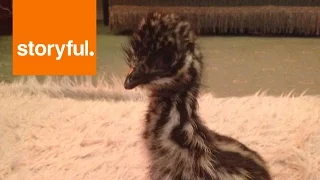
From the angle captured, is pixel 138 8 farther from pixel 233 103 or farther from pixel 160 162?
pixel 233 103

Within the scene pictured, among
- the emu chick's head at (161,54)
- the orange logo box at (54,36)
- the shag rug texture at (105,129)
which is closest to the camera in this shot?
the emu chick's head at (161,54)

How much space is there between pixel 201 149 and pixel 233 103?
1.15 ft

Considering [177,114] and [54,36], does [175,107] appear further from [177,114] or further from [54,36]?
[54,36]

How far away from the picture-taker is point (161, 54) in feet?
1.52

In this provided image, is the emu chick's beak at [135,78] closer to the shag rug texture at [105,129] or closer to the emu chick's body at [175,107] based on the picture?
the emu chick's body at [175,107]

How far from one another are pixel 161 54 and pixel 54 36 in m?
0.16

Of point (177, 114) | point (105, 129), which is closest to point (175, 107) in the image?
point (177, 114)

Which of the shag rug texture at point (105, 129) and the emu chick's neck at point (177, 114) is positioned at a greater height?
the emu chick's neck at point (177, 114)

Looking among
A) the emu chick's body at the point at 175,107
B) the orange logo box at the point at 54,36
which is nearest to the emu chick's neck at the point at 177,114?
the emu chick's body at the point at 175,107

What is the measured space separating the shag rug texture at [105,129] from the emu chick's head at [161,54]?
0.49ft

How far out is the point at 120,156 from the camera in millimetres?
729

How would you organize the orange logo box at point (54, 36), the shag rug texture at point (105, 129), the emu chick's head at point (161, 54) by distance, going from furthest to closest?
the shag rug texture at point (105, 129) < the orange logo box at point (54, 36) < the emu chick's head at point (161, 54)

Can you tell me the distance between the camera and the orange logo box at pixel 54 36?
0.56 m

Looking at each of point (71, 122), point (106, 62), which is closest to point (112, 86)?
point (71, 122)
